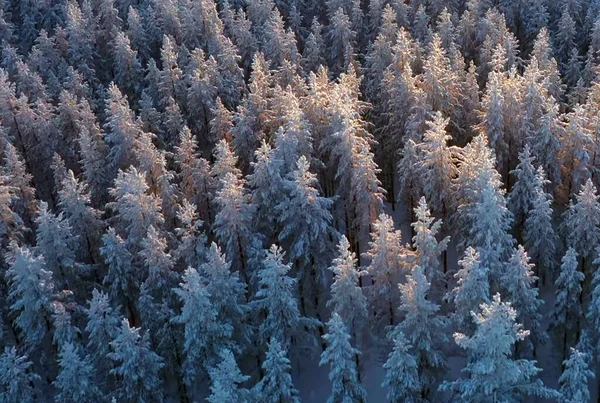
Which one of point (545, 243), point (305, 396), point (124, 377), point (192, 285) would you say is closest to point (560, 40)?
point (545, 243)

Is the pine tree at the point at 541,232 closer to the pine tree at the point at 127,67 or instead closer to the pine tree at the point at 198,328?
the pine tree at the point at 198,328

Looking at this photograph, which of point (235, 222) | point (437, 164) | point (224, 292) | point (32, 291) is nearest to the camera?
point (224, 292)

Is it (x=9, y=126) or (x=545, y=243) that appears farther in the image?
(x=9, y=126)

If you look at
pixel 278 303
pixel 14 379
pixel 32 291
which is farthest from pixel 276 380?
pixel 32 291

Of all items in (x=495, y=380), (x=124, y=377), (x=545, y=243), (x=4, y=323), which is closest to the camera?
(x=495, y=380)

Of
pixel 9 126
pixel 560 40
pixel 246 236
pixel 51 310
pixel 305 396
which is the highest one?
pixel 560 40

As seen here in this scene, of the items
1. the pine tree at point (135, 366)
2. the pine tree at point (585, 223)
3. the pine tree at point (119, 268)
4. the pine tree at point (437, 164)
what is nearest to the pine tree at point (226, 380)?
the pine tree at point (135, 366)

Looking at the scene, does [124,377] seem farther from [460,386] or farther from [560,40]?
[560,40]

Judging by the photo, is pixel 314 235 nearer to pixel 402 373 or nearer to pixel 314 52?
pixel 402 373
